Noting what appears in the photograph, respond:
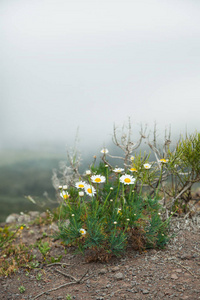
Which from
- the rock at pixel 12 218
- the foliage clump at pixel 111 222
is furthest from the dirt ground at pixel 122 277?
the rock at pixel 12 218

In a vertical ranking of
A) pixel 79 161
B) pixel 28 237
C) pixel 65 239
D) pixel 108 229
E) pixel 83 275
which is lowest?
pixel 28 237

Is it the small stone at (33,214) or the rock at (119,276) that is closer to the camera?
the rock at (119,276)

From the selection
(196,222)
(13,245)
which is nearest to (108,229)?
(196,222)

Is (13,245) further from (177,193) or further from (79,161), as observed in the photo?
(177,193)

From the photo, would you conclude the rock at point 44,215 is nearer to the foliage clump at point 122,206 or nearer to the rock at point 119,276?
Answer: the foliage clump at point 122,206

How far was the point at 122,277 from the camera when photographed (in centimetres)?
337

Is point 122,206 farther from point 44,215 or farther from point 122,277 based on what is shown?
point 44,215

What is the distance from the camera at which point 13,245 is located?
495 centimetres

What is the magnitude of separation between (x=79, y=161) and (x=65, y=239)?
1.26 m

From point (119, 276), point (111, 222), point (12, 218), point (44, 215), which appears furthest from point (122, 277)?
point (12, 218)

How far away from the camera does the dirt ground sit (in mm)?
3113

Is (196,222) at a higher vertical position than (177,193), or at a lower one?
lower

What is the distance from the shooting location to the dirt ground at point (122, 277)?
3.11m

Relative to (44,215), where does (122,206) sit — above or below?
above
